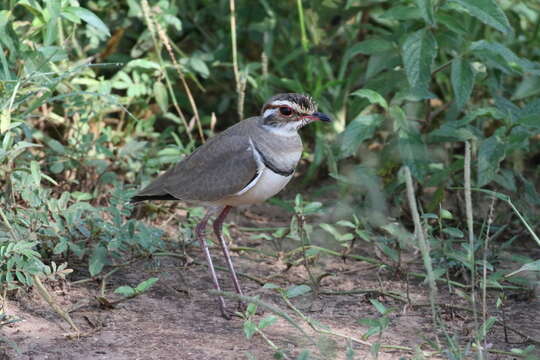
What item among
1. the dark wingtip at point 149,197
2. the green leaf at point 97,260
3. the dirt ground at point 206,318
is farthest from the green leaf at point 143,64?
the green leaf at point 97,260

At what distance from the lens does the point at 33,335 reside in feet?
12.1

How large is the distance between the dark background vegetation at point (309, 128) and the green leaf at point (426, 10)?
13 mm

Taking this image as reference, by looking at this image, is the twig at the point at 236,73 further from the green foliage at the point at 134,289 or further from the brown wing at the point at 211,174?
the green foliage at the point at 134,289

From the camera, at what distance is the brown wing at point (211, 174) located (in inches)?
167

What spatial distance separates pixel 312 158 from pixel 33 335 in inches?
111

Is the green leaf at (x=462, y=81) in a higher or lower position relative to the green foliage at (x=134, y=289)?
higher

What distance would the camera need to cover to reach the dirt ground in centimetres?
358

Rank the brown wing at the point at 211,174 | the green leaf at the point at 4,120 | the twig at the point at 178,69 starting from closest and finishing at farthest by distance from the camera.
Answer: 1. the green leaf at the point at 4,120
2. the brown wing at the point at 211,174
3. the twig at the point at 178,69

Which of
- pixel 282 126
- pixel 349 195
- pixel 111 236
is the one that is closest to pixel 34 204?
pixel 111 236

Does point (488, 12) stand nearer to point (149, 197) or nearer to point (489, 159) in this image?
point (489, 159)

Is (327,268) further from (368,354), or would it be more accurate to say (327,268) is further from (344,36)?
(344,36)

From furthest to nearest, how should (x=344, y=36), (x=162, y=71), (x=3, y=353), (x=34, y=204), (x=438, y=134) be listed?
(x=344, y=36)
(x=162, y=71)
(x=438, y=134)
(x=34, y=204)
(x=3, y=353)

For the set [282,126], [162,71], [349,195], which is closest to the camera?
[282,126]

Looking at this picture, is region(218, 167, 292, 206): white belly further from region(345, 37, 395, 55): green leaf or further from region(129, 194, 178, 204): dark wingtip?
region(345, 37, 395, 55): green leaf
